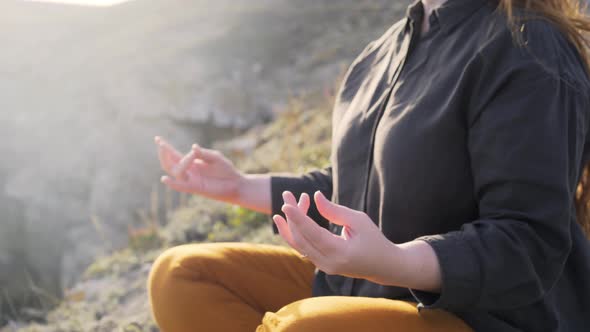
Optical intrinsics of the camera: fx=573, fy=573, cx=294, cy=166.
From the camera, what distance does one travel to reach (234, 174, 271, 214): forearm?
6.15 feet

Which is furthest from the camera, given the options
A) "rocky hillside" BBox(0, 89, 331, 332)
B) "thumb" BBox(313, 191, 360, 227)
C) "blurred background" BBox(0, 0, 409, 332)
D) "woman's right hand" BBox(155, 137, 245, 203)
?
"blurred background" BBox(0, 0, 409, 332)

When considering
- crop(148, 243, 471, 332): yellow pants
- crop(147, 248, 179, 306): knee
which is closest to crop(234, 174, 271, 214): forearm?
crop(148, 243, 471, 332): yellow pants

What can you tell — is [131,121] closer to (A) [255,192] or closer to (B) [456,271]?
(A) [255,192]

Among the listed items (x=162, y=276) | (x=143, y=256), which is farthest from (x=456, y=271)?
(x=143, y=256)

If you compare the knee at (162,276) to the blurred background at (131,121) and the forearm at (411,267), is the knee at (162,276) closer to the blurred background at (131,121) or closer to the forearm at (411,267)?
the forearm at (411,267)

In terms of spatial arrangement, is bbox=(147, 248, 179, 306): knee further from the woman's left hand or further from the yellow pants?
the woman's left hand

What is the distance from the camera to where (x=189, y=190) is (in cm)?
185

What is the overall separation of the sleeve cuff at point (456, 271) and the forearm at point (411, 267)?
0.6 inches

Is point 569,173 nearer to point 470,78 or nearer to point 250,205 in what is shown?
point 470,78

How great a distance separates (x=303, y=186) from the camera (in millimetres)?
1870

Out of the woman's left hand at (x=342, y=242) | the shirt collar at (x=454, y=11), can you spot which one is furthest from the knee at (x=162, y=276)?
the shirt collar at (x=454, y=11)

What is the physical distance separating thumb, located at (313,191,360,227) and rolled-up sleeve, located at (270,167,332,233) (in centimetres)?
79

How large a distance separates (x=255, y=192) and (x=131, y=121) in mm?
10331

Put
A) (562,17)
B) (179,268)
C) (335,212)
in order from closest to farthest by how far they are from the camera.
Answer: (335,212) < (562,17) < (179,268)
